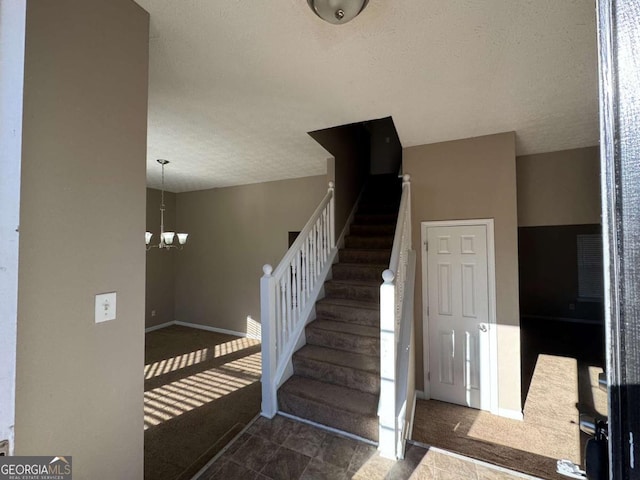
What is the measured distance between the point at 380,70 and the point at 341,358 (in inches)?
94.7

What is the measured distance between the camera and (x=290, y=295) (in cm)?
269

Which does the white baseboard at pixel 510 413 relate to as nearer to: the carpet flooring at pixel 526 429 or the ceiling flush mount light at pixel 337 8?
the carpet flooring at pixel 526 429

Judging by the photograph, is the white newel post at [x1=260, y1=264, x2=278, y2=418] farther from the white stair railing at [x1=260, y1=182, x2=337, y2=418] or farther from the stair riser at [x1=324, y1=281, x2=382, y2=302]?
the stair riser at [x1=324, y1=281, x2=382, y2=302]

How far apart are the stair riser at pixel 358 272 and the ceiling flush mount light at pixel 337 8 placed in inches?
98.3

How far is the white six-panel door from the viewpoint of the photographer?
289 centimetres

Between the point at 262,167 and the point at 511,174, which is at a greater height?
the point at 262,167

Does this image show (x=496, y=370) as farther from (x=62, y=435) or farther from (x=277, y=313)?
(x=62, y=435)

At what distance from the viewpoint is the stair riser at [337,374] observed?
2279 mm

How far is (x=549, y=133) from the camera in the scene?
2762 millimetres

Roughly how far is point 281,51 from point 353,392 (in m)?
2.63

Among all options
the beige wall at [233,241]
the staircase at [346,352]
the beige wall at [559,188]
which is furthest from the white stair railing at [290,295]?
the beige wall at [559,188]

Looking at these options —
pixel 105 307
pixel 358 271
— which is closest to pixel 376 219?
pixel 358 271

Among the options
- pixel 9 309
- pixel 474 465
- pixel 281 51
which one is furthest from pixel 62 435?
pixel 474 465

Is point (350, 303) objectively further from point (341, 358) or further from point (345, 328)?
point (341, 358)
